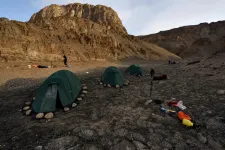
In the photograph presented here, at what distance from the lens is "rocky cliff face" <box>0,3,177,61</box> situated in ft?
76.1

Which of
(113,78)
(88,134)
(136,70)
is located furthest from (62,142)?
(136,70)

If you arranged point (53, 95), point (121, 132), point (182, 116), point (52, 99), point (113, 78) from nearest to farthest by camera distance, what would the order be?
point (121, 132), point (182, 116), point (52, 99), point (53, 95), point (113, 78)

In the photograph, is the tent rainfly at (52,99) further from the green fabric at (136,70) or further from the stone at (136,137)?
the green fabric at (136,70)

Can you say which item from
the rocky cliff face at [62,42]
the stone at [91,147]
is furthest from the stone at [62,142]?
the rocky cliff face at [62,42]

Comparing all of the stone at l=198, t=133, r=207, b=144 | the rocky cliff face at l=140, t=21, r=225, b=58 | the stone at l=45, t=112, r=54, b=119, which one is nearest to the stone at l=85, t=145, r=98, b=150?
the stone at l=45, t=112, r=54, b=119

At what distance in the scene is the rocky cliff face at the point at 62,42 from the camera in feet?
76.1

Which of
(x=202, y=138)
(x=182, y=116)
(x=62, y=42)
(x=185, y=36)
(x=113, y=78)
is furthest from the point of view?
(x=185, y=36)

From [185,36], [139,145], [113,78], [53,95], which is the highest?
[185,36]

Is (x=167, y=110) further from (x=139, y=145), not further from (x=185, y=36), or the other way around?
(x=185, y=36)

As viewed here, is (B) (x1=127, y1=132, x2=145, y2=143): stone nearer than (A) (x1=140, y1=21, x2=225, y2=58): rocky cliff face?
Yes

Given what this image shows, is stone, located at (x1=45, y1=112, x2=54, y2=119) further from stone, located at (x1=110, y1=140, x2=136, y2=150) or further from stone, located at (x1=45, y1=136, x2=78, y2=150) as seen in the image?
stone, located at (x1=110, y1=140, x2=136, y2=150)

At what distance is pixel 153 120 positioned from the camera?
5586mm

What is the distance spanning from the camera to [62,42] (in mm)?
32531

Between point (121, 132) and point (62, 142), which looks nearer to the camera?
point (62, 142)
